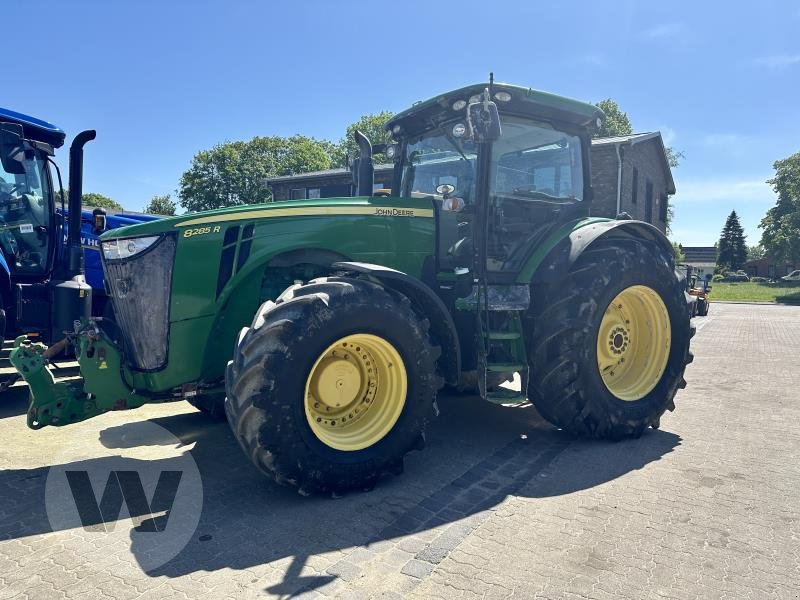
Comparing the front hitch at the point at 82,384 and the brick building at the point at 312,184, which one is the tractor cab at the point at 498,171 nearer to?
the front hitch at the point at 82,384

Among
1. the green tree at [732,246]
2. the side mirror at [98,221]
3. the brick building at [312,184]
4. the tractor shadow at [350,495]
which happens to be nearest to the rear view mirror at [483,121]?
the tractor shadow at [350,495]

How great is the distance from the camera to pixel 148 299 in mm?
3852

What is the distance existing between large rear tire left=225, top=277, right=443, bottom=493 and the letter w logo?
688 mm

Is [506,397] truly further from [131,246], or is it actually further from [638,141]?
[638,141]

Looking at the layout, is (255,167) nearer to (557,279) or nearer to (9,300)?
(9,300)

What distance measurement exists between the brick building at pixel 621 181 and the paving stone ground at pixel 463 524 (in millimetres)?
11261

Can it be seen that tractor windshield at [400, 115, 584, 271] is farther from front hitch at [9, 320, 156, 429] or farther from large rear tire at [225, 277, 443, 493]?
front hitch at [9, 320, 156, 429]

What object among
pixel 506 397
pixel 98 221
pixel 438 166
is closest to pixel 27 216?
pixel 98 221

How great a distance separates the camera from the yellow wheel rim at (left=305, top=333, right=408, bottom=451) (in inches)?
142

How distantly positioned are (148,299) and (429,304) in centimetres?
190

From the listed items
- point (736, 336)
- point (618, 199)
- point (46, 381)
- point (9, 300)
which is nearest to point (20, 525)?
point (46, 381)

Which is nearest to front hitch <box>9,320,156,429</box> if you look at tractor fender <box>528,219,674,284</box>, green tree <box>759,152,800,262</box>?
tractor fender <box>528,219,674,284</box>

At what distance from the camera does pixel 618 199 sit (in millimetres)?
19500

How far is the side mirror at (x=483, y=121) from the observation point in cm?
405
